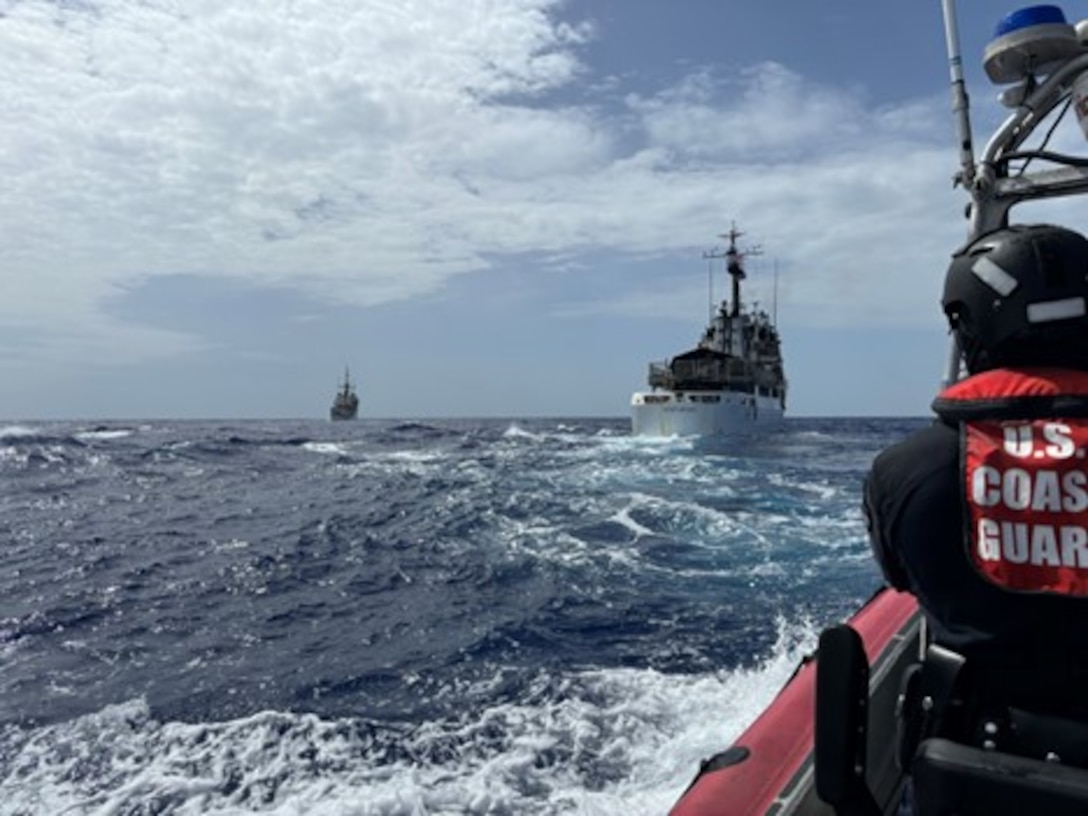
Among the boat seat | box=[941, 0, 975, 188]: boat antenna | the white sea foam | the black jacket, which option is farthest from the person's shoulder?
the white sea foam

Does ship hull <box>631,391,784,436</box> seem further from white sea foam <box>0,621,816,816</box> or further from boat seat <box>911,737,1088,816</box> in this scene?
boat seat <box>911,737,1088,816</box>

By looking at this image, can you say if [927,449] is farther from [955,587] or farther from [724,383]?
[724,383]

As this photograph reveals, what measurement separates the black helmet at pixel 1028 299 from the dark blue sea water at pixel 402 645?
3.53 metres

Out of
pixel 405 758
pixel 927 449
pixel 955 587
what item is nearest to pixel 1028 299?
pixel 927 449

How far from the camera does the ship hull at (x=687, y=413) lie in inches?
1801

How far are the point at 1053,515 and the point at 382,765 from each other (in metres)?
4.48

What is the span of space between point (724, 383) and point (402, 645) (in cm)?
4917

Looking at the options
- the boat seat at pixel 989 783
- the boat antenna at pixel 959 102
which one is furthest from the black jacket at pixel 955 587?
the boat antenna at pixel 959 102

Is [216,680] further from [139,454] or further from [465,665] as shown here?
[139,454]

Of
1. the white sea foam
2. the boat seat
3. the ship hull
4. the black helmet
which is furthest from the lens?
the ship hull

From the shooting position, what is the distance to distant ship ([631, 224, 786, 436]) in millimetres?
46156

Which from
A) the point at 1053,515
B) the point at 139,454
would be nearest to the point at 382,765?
the point at 1053,515

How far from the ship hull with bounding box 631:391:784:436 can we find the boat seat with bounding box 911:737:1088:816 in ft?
145

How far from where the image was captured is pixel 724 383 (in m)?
54.6
